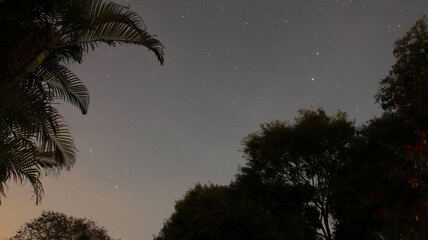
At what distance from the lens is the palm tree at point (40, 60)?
206 inches

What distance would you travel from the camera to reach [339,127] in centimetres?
1652

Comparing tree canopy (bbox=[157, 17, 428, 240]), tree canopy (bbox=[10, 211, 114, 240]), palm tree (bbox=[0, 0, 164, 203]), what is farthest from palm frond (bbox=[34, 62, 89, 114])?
tree canopy (bbox=[10, 211, 114, 240])

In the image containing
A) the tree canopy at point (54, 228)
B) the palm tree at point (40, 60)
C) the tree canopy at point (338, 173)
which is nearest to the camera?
the palm tree at point (40, 60)

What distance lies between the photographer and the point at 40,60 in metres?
6.26

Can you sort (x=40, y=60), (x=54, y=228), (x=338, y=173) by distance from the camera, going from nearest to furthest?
1. (x=40, y=60)
2. (x=338, y=173)
3. (x=54, y=228)

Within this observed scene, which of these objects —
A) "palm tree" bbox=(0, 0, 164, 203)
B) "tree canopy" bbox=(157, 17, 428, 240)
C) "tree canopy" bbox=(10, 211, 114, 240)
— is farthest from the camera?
"tree canopy" bbox=(10, 211, 114, 240)

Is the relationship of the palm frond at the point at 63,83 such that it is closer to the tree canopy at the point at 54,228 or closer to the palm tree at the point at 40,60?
the palm tree at the point at 40,60

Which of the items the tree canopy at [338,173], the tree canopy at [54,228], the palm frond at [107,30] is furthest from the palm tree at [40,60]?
the tree canopy at [54,228]

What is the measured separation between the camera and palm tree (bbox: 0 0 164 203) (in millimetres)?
5238

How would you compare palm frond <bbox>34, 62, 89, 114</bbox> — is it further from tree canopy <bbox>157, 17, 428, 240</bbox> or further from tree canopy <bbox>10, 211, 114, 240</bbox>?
tree canopy <bbox>10, 211, 114, 240</bbox>

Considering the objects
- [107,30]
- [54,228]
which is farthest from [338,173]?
[54,228]

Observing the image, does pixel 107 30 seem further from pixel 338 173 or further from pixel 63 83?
pixel 338 173

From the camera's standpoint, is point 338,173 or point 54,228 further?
point 54,228

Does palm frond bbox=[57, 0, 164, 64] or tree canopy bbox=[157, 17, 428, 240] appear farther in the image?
tree canopy bbox=[157, 17, 428, 240]
